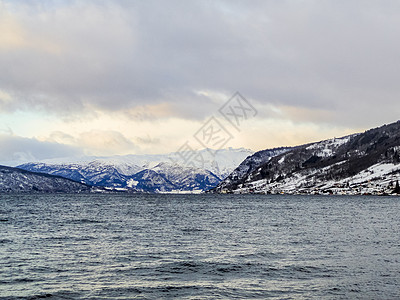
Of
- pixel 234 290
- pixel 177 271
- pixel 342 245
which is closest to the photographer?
pixel 234 290

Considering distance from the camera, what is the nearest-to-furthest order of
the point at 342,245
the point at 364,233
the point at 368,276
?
the point at 368,276
the point at 342,245
the point at 364,233

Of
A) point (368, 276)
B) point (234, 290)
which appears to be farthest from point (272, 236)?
point (234, 290)

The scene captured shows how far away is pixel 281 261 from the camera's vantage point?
44250mm

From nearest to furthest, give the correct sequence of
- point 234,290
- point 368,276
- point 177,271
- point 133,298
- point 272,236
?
point 133,298, point 234,290, point 368,276, point 177,271, point 272,236

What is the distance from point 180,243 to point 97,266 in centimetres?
1917

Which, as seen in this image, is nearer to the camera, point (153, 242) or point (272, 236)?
point (153, 242)

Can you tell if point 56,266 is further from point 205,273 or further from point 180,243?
point 180,243

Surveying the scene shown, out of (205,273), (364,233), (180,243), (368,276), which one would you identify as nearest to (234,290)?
(205,273)

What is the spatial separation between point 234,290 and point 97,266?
1607 cm

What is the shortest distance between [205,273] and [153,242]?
74.2 feet

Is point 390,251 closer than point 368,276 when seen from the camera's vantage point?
No

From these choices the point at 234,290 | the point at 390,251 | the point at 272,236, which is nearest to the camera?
the point at 234,290

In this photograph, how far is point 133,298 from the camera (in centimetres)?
2966

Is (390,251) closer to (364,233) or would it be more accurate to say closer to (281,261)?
(281,261)
